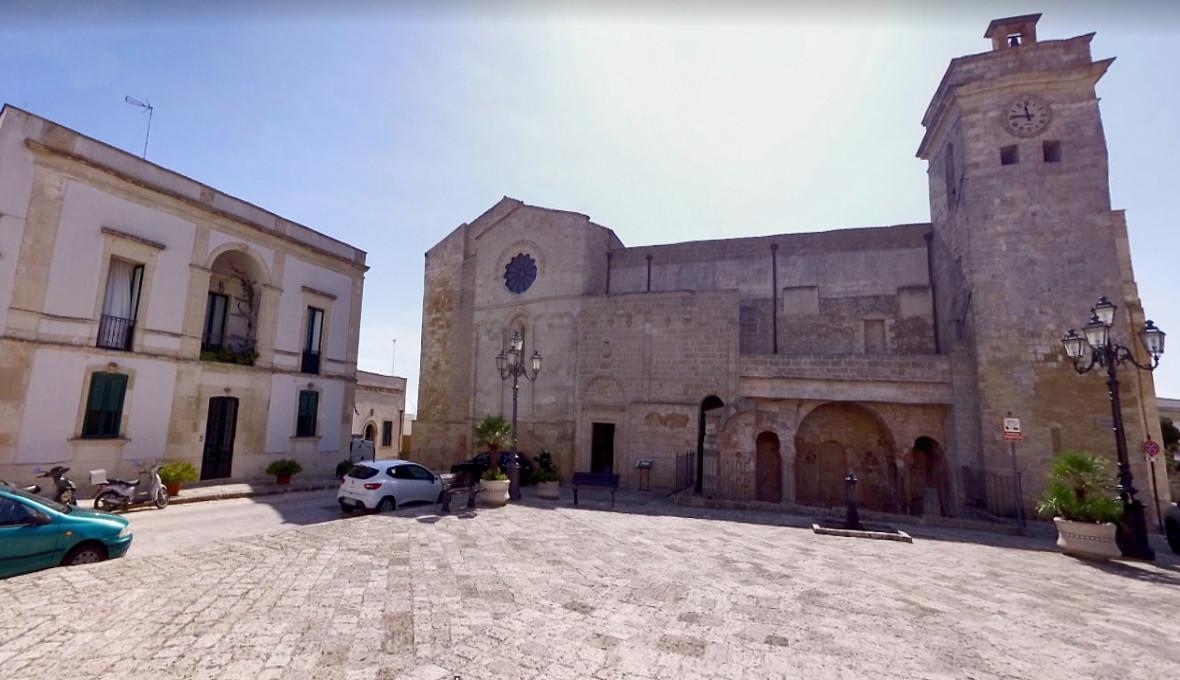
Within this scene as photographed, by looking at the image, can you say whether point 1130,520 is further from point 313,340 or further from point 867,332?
point 313,340

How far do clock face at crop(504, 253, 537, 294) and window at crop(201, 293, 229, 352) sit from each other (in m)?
11.7

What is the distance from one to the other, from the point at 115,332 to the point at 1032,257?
93.8 ft

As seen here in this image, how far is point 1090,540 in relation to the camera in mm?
9461

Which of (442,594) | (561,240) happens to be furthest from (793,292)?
(442,594)

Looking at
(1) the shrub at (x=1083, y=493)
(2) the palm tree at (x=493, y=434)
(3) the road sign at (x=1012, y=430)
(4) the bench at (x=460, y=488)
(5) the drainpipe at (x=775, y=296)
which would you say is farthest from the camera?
(5) the drainpipe at (x=775, y=296)

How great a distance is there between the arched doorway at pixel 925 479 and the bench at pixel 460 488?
1520 centimetres

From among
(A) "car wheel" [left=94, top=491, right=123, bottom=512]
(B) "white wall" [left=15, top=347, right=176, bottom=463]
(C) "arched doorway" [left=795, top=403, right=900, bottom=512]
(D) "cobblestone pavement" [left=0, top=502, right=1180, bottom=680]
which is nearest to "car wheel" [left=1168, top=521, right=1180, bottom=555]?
(D) "cobblestone pavement" [left=0, top=502, right=1180, bottom=680]

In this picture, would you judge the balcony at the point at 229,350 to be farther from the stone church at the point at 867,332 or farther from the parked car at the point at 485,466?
the stone church at the point at 867,332

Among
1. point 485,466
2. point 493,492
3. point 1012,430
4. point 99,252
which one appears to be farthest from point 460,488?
point 1012,430

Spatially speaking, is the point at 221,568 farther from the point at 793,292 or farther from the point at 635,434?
the point at 793,292

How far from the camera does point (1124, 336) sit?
597 inches

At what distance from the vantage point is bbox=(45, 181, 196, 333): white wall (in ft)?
45.6

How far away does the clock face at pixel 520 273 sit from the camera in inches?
965

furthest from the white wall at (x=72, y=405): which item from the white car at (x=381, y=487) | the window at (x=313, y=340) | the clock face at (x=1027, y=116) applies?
the clock face at (x=1027, y=116)
